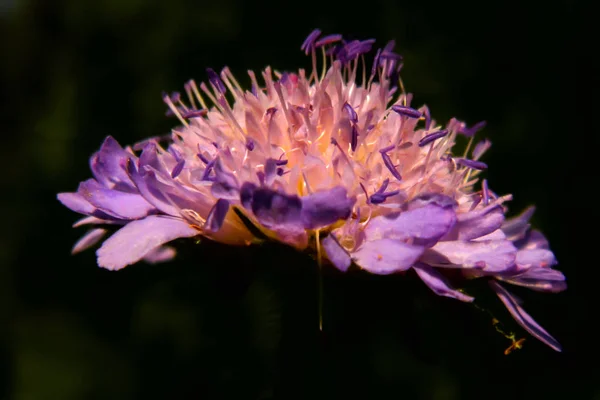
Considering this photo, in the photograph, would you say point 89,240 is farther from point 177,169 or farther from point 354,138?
point 354,138

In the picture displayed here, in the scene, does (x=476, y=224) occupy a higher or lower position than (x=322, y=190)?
lower

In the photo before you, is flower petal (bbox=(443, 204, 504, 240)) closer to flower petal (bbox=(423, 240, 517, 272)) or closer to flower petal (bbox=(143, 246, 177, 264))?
flower petal (bbox=(423, 240, 517, 272))

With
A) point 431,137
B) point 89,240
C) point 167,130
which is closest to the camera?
point 431,137

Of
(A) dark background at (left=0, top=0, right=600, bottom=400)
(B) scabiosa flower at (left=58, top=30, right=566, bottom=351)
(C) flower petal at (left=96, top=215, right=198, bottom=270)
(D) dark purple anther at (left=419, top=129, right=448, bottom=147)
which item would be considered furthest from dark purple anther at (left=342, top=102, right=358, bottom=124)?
(A) dark background at (left=0, top=0, right=600, bottom=400)

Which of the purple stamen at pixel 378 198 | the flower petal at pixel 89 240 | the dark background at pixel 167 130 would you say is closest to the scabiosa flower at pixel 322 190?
the purple stamen at pixel 378 198

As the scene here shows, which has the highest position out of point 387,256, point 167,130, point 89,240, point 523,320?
point 387,256

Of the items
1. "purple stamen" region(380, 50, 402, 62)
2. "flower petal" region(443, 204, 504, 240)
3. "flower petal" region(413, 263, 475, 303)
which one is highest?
"purple stamen" region(380, 50, 402, 62)

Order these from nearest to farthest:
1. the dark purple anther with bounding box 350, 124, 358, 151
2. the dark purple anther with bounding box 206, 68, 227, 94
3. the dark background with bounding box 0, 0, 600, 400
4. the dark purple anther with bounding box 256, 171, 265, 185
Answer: the dark purple anther with bounding box 256, 171, 265, 185, the dark purple anther with bounding box 350, 124, 358, 151, the dark purple anther with bounding box 206, 68, 227, 94, the dark background with bounding box 0, 0, 600, 400

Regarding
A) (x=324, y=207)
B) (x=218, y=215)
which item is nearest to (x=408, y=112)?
(x=324, y=207)
